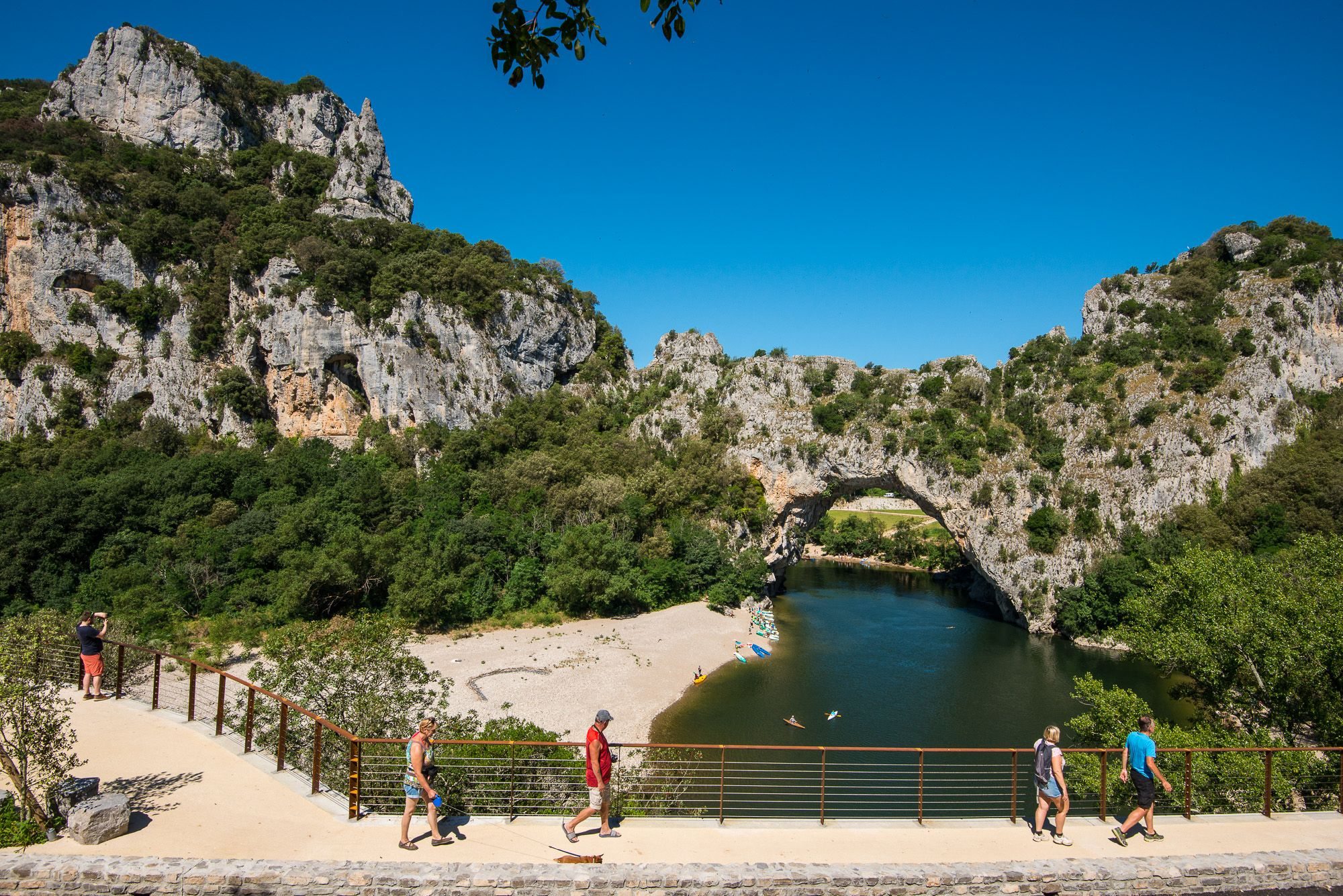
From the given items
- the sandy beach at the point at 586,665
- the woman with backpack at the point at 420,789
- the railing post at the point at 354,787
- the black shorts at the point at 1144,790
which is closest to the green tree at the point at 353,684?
the railing post at the point at 354,787

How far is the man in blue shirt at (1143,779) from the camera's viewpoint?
7727 millimetres

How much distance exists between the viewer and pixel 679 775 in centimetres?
1388

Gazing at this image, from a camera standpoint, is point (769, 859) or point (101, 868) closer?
point (101, 868)

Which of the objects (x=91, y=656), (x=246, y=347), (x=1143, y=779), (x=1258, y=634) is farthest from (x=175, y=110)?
(x=1258, y=634)

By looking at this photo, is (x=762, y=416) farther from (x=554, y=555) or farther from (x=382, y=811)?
(x=382, y=811)

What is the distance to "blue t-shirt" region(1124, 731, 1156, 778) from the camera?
8023mm

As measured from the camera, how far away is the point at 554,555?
34812 mm

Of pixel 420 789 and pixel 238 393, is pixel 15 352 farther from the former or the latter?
pixel 420 789

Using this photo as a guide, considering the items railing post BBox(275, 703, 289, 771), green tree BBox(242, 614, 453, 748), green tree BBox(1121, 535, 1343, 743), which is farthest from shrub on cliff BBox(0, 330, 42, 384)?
green tree BBox(1121, 535, 1343, 743)

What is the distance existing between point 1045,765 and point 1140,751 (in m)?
1.39

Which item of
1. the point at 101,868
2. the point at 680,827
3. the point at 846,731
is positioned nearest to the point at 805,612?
the point at 846,731

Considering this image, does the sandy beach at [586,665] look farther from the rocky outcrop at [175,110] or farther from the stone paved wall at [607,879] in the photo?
the rocky outcrop at [175,110]

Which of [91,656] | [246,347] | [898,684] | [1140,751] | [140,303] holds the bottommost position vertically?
[898,684]

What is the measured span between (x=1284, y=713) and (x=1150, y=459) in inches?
1057
